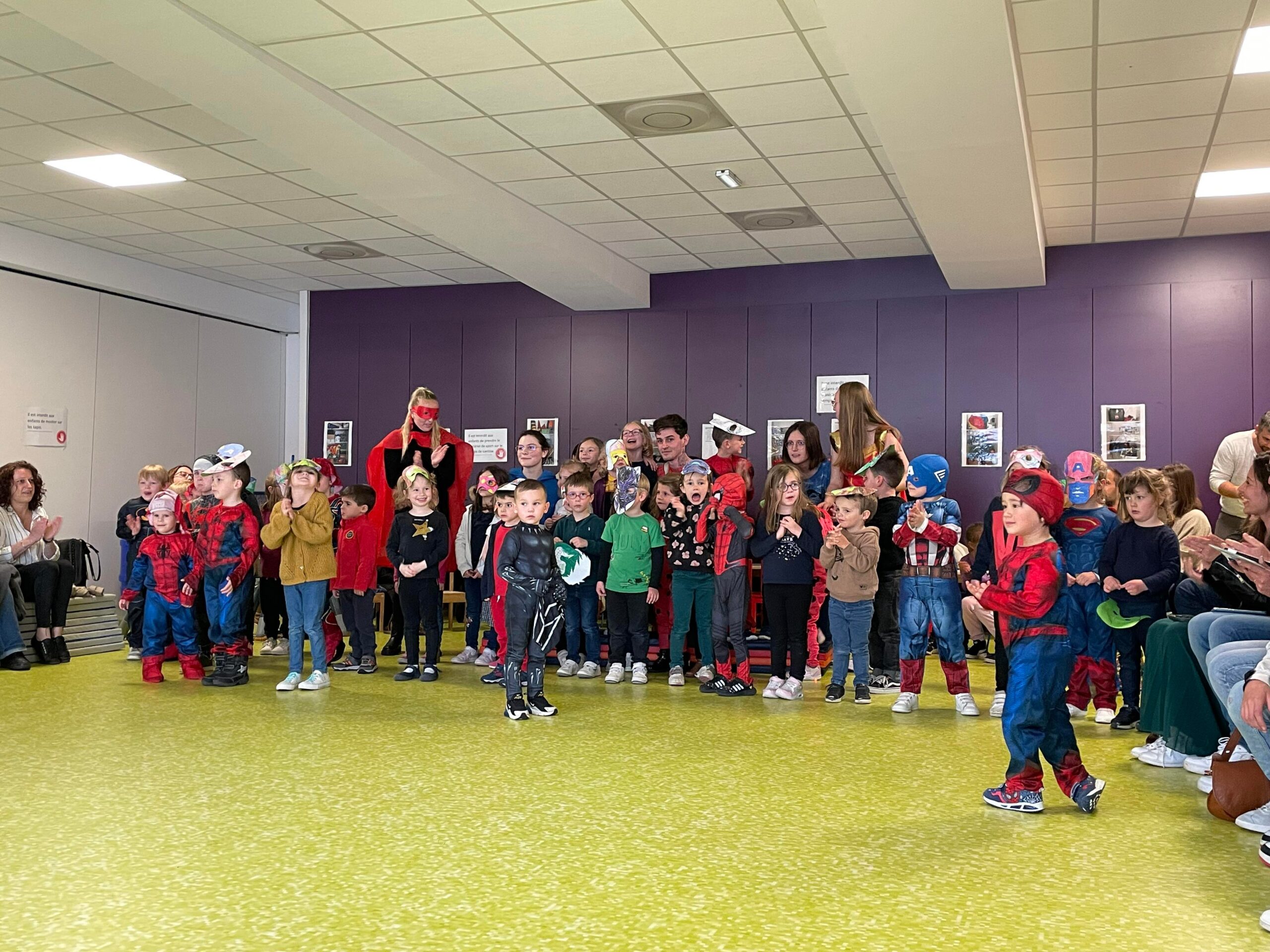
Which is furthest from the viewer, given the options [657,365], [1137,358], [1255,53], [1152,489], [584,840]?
[657,365]

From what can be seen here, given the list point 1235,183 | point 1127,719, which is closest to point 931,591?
point 1127,719

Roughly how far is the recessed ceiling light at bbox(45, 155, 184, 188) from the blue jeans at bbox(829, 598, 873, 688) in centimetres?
531

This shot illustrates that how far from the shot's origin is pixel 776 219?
8422mm

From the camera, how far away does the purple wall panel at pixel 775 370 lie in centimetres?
993

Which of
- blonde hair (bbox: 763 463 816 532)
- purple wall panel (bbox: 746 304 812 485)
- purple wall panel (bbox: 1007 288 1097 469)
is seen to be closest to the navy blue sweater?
blonde hair (bbox: 763 463 816 532)

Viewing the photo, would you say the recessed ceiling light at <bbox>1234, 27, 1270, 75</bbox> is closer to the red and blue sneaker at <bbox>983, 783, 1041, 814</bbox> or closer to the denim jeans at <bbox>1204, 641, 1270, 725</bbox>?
the denim jeans at <bbox>1204, 641, 1270, 725</bbox>

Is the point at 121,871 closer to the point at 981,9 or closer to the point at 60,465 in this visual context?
the point at 981,9

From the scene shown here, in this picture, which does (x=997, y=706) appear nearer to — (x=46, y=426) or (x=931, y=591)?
(x=931, y=591)

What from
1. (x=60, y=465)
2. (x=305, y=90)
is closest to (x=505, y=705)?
(x=305, y=90)

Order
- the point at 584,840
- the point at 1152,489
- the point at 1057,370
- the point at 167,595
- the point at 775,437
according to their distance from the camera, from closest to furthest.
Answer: the point at 584,840 → the point at 1152,489 → the point at 167,595 → the point at 1057,370 → the point at 775,437

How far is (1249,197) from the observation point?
25.0 feet

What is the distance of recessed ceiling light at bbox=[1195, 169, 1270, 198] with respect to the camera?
→ 7152 millimetres

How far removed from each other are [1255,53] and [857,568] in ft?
10.5

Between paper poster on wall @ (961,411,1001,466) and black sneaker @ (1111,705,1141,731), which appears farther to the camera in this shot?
paper poster on wall @ (961,411,1001,466)
